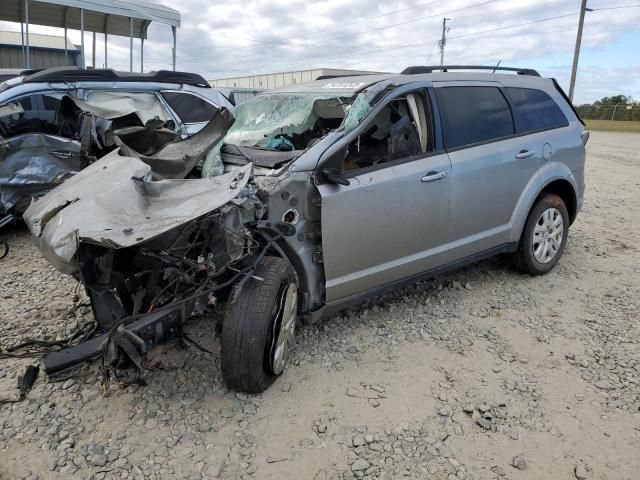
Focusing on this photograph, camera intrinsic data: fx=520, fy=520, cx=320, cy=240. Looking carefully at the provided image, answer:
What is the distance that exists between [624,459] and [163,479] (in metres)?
2.25

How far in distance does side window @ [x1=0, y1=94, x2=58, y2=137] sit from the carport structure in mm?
3913

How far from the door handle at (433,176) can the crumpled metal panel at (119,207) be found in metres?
1.34

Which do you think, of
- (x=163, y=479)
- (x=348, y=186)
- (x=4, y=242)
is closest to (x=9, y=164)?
(x=4, y=242)

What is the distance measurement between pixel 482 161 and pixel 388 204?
107cm

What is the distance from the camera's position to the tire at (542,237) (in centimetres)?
471

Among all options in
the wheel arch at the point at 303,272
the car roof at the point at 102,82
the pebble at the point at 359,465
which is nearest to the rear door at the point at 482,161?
the wheel arch at the point at 303,272

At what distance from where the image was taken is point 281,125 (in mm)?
4180

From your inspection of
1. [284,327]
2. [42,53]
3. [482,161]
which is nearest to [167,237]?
[284,327]

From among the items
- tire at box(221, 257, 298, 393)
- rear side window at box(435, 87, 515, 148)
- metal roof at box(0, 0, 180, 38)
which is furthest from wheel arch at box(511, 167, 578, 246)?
metal roof at box(0, 0, 180, 38)

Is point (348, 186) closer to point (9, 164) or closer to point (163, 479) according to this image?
point (163, 479)

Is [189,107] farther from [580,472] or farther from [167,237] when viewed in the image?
[580,472]

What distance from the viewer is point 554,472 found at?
2.50 m

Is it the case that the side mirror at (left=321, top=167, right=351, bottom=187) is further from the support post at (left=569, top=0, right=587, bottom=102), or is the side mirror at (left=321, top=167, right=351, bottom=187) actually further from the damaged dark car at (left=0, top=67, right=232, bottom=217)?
the support post at (left=569, top=0, right=587, bottom=102)

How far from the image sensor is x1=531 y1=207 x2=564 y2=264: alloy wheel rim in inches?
188
